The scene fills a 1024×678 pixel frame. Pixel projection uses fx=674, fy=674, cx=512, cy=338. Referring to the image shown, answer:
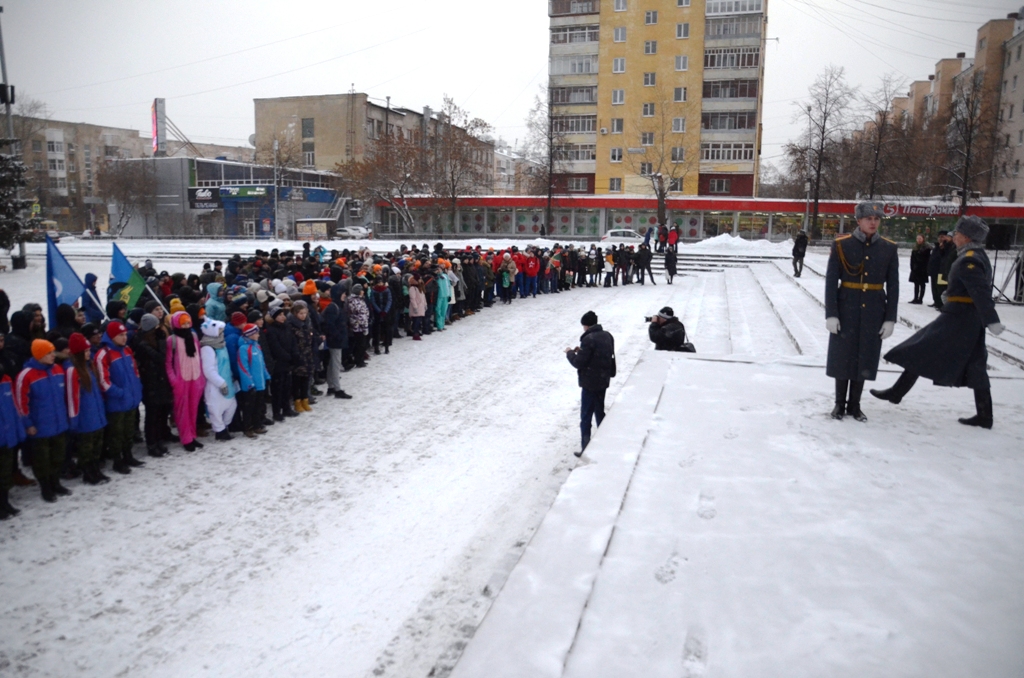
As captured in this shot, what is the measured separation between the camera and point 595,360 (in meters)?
7.61

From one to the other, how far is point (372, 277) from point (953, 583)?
40.4 ft

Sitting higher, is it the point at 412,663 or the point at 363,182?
the point at 363,182

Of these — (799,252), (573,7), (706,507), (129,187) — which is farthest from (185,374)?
(573,7)

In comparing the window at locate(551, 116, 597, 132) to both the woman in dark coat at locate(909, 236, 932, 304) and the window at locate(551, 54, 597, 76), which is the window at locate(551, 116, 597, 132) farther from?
the woman in dark coat at locate(909, 236, 932, 304)

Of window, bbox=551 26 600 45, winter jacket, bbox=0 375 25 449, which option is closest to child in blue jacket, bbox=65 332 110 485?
winter jacket, bbox=0 375 25 449

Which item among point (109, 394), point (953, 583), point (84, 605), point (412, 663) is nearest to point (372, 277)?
point (109, 394)

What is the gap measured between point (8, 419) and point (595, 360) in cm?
564

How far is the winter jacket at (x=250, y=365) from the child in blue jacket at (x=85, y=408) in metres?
1.65

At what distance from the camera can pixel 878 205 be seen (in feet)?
17.1

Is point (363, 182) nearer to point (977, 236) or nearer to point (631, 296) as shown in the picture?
point (631, 296)

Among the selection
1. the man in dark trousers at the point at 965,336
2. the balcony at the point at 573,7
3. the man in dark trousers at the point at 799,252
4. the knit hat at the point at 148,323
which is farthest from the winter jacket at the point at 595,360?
the balcony at the point at 573,7

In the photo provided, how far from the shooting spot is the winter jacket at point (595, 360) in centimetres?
755

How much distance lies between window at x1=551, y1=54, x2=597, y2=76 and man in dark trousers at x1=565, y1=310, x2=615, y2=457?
5890 centimetres

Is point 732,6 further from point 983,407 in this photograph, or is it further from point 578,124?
point 983,407
